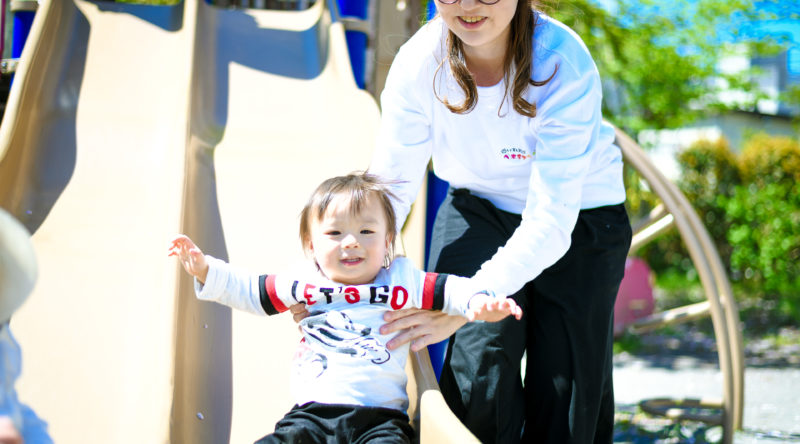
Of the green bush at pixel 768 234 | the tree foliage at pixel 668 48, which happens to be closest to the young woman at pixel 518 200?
the tree foliage at pixel 668 48

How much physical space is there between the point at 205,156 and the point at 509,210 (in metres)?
1.67

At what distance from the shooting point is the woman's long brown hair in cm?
226

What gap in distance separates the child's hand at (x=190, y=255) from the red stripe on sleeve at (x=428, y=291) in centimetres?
60

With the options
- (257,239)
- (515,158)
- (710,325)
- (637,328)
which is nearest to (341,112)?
(257,239)

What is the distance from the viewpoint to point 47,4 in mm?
4297

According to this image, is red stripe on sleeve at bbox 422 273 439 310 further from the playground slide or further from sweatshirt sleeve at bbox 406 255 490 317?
the playground slide

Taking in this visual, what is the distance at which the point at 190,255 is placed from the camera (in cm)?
220

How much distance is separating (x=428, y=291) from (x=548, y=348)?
0.41m

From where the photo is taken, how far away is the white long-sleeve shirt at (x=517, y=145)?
2203mm

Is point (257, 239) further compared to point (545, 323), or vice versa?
point (257, 239)

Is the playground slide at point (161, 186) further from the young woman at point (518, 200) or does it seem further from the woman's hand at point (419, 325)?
the young woman at point (518, 200)

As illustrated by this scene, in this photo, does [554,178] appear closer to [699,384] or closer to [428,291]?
[428,291]

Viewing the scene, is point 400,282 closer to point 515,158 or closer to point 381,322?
point 381,322

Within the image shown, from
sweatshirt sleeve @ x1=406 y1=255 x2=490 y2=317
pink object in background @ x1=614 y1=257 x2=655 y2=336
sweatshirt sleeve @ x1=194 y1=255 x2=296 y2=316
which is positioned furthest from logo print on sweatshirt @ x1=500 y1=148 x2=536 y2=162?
pink object in background @ x1=614 y1=257 x2=655 y2=336
